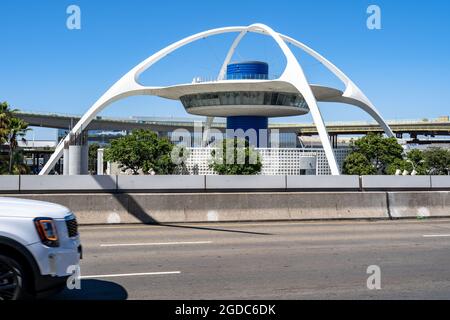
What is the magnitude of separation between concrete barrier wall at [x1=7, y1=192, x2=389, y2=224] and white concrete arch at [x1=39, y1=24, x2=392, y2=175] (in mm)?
29252

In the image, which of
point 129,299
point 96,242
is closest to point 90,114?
point 96,242

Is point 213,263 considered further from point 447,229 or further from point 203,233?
point 447,229

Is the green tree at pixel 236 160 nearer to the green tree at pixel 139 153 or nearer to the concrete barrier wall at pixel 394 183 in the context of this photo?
the green tree at pixel 139 153

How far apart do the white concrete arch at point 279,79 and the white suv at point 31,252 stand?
41.9 metres

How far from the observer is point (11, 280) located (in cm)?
594

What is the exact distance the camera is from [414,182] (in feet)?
62.4

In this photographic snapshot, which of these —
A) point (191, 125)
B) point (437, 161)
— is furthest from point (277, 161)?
point (191, 125)

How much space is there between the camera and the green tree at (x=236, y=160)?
46.0 metres

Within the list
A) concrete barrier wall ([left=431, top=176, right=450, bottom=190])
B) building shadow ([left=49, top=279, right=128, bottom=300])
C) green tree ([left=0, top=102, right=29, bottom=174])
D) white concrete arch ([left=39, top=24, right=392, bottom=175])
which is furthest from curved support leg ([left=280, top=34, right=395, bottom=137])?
building shadow ([left=49, top=279, right=128, bottom=300])

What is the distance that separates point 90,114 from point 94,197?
145 ft

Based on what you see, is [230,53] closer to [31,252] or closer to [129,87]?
[129,87]

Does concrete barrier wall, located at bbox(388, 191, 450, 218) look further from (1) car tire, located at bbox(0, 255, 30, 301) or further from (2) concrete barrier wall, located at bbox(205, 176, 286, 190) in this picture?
(1) car tire, located at bbox(0, 255, 30, 301)

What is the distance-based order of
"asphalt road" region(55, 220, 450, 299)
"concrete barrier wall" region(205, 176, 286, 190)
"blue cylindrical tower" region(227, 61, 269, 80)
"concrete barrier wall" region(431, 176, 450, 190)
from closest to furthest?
"asphalt road" region(55, 220, 450, 299) < "concrete barrier wall" region(205, 176, 286, 190) < "concrete barrier wall" region(431, 176, 450, 190) < "blue cylindrical tower" region(227, 61, 269, 80)

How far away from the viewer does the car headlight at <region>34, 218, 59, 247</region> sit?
19.9ft
